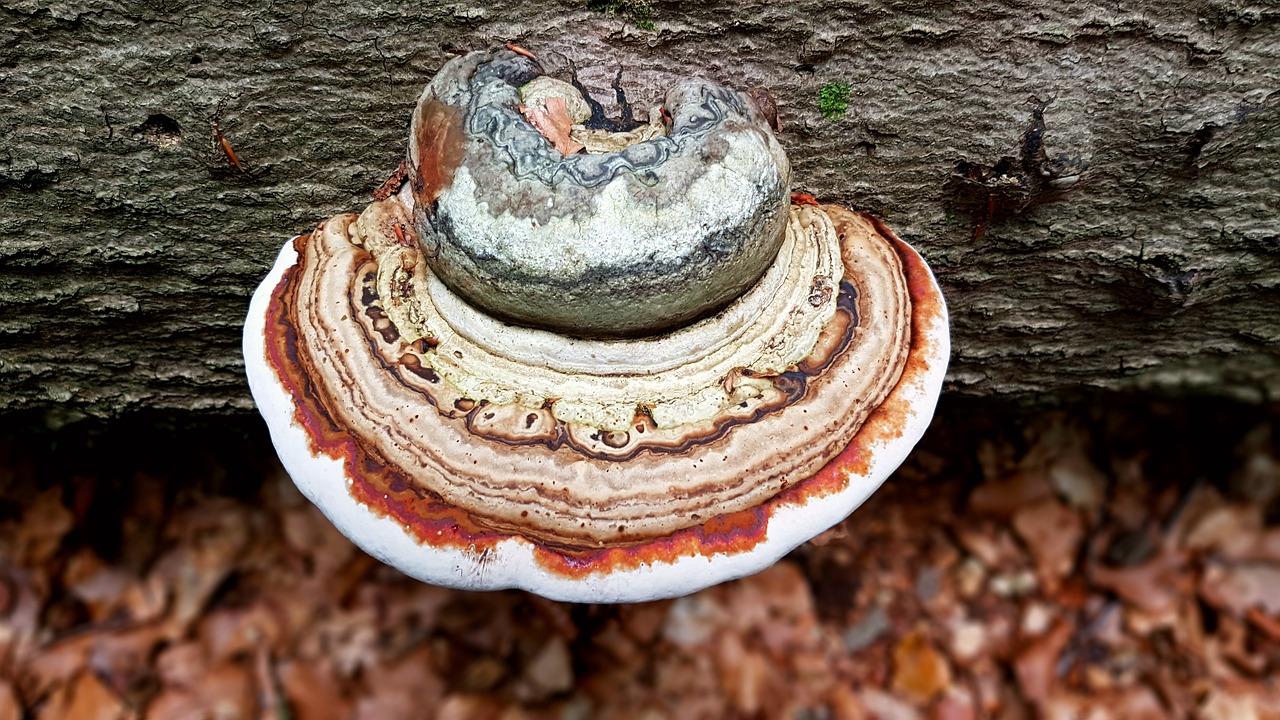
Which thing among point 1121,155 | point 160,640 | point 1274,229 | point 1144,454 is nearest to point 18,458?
point 160,640

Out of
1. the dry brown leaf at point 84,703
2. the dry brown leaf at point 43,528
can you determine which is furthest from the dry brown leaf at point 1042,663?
the dry brown leaf at point 43,528

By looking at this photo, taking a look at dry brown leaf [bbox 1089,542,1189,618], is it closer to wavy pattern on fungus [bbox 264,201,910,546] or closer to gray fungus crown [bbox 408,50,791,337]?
wavy pattern on fungus [bbox 264,201,910,546]

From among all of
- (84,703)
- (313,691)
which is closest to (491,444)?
(313,691)

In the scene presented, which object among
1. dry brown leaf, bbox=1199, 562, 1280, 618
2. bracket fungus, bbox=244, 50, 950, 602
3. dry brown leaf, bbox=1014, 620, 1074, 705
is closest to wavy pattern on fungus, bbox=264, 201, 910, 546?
bracket fungus, bbox=244, 50, 950, 602

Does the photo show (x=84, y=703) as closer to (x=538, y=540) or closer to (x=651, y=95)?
(x=538, y=540)

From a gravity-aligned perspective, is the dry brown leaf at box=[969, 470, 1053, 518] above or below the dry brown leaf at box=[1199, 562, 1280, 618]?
above

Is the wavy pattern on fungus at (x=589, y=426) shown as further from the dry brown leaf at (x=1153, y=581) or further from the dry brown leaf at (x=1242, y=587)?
the dry brown leaf at (x=1242, y=587)
